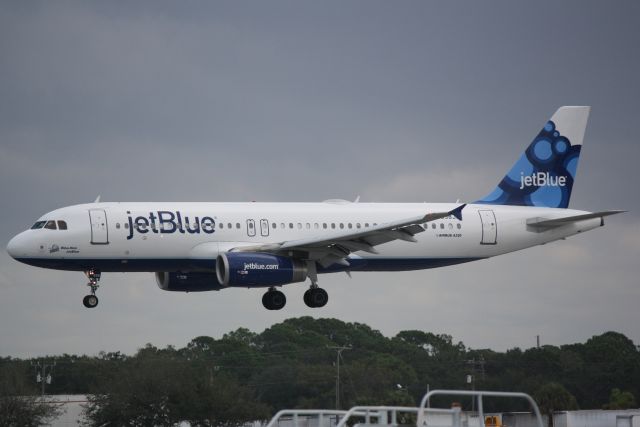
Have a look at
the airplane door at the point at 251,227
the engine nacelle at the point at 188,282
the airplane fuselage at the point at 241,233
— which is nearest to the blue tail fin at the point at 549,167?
the airplane fuselage at the point at 241,233

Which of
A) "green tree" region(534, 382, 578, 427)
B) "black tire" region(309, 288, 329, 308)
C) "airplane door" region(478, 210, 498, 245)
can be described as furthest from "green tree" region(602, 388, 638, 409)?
"black tire" region(309, 288, 329, 308)

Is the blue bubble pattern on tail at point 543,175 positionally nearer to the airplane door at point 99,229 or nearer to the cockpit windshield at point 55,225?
the airplane door at point 99,229

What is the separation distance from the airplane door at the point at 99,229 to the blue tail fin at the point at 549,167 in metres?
19.9

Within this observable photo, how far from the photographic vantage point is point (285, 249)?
5956 centimetres

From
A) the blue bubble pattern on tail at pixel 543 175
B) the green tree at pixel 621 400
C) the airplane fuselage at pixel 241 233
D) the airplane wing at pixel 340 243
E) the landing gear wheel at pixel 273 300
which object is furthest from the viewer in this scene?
the green tree at pixel 621 400

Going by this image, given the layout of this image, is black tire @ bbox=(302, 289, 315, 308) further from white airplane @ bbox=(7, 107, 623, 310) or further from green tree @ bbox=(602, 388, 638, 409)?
green tree @ bbox=(602, 388, 638, 409)

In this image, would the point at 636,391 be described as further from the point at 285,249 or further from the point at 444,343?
the point at 444,343

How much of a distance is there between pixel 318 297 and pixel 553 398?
14225mm

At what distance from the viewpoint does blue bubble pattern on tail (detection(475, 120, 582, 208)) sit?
226 ft

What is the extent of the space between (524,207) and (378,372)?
61.4 ft

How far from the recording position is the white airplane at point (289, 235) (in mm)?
58938

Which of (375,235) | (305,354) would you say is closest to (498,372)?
(305,354)

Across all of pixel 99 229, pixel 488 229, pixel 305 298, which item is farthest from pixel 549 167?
pixel 99 229

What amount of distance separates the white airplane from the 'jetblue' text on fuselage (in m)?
0.05
